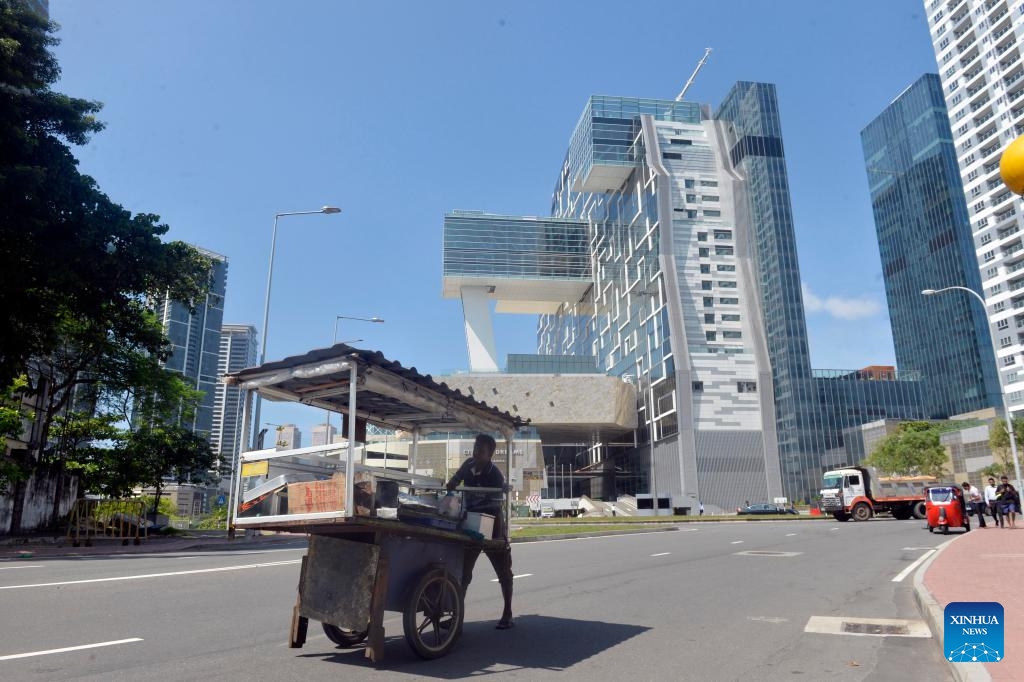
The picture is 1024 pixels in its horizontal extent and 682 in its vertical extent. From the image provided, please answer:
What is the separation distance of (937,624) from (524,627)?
4.02 meters

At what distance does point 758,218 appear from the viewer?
114500 mm

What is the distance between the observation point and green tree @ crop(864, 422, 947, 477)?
219 ft

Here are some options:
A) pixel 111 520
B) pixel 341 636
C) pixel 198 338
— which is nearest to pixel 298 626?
pixel 341 636

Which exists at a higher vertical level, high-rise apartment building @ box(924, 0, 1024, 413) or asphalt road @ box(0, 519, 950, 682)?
high-rise apartment building @ box(924, 0, 1024, 413)

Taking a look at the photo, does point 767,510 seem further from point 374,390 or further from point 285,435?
point 374,390

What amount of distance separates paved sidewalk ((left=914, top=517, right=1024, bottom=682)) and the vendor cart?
13.1 ft

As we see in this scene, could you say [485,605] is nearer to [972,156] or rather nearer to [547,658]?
[547,658]

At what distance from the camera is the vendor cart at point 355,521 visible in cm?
568

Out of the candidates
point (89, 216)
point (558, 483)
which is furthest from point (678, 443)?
point (89, 216)

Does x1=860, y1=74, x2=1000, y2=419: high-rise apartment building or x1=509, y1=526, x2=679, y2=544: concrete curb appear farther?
x1=860, y1=74, x2=1000, y2=419: high-rise apartment building

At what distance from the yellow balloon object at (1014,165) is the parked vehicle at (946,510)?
910 inches

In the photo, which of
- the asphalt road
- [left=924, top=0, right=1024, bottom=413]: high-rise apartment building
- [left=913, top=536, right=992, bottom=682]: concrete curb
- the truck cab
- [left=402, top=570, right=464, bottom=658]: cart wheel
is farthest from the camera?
[left=924, top=0, right=1024, bottom=413]: high-rise apartment building

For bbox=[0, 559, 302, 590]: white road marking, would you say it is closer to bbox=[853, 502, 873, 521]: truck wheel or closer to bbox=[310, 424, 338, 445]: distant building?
bbox=[310, 424, 338, 445]: distant building

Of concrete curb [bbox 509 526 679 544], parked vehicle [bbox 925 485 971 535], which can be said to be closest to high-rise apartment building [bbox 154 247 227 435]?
concrete curb [bbox 509 526 679 544]
